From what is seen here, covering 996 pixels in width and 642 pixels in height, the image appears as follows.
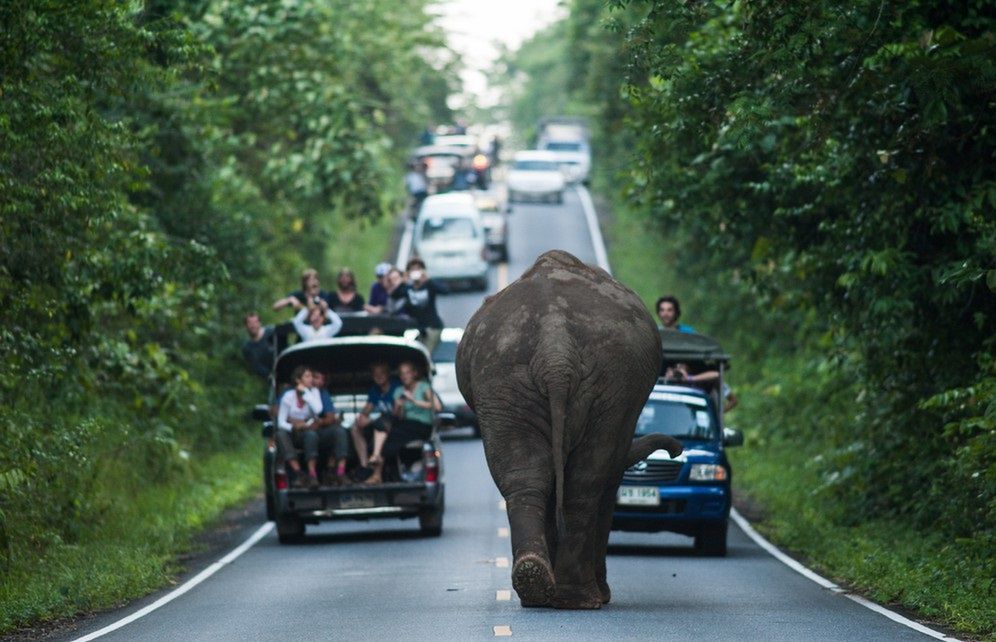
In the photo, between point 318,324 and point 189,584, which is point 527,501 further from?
point 318,324

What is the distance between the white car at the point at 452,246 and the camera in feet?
165

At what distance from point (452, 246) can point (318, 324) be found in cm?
2586

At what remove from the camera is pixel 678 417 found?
66.1 feet

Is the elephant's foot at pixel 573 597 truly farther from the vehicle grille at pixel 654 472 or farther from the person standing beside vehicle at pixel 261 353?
the person standing beside vehicle at pixel 261 353

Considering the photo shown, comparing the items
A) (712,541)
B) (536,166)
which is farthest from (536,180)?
(712,541)

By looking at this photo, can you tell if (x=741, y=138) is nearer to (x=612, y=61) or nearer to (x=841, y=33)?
Answer: (x=841, y=33)

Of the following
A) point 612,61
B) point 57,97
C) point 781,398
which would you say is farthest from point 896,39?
point 612,61

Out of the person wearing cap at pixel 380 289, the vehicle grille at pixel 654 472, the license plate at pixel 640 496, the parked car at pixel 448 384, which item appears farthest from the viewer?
the parked car at pixel 448 384

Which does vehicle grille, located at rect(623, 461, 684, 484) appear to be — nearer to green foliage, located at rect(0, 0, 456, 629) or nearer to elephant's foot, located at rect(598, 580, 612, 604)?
elephant's foot, located at rect(598, 580, 612, 604)

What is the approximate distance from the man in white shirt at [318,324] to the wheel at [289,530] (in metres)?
3.63

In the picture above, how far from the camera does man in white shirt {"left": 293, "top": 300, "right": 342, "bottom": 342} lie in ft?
80.1

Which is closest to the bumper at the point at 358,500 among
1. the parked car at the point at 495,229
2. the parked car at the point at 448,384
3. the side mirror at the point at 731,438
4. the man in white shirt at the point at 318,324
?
the side mirror at the point at 731,438

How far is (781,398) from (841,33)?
1725 cm

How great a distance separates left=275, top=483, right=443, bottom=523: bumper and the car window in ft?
169
